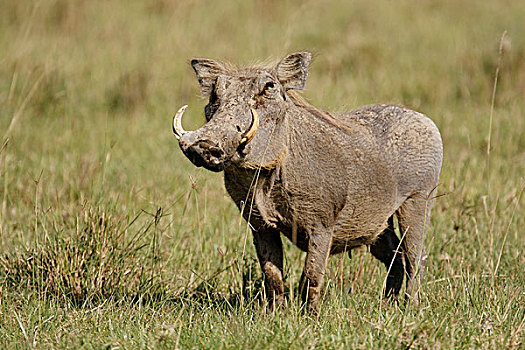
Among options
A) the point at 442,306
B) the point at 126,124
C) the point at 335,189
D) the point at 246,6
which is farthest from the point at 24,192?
the point at 246,6

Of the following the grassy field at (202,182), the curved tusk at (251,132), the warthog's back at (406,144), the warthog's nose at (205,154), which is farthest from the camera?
the warthog's back at (406,144)

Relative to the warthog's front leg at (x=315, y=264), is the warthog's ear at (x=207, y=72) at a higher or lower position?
higher

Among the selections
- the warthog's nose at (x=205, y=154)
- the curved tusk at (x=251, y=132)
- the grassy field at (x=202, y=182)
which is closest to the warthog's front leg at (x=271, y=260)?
the grassy field at (x=202, y=182)

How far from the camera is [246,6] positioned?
10875 mm

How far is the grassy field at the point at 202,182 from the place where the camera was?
11.3 feet

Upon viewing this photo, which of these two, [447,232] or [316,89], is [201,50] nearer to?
[316,89]

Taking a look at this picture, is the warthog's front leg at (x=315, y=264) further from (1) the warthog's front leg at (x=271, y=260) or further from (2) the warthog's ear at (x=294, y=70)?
(2) the warthog's ear at (x=294, y=70)

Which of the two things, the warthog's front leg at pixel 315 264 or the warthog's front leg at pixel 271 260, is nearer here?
the warthog's front leg at pixel 315 264

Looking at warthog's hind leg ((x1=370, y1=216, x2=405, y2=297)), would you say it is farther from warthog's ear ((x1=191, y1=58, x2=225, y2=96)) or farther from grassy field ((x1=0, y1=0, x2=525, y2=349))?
warthog's ear ((x1=191, y1=58, x2=225, y2=96))

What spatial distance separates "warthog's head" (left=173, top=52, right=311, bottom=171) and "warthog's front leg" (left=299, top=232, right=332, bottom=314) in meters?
0.56

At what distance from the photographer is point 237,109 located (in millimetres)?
3318

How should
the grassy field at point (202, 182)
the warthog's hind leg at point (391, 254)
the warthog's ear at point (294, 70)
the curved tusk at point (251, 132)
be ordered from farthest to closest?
the warthog's hind leg at point (391, 254) < the warthog's ear at point (294, 70) < the grassy field at point (202, 182) < the curved tusk at point (251, 132)

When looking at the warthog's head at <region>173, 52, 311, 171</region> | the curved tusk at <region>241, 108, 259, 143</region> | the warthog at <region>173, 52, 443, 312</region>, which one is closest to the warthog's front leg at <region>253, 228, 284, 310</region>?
the warthog at <region>173, 52, 443, 312</region>

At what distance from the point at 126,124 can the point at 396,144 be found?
3959 millimetres
